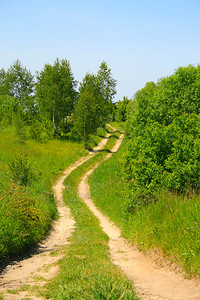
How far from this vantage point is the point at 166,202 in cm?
1063

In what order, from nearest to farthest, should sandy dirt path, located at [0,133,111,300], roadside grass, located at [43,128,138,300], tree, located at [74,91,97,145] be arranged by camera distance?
roadside grass, located at [43,128,138,300] < sandy dirt path, located at [0,133,111,300] < tree, located at [74,91,97,145]

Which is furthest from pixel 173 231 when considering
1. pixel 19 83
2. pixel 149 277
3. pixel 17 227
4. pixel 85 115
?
pixel 19 83

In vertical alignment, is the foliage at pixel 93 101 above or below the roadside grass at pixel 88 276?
above

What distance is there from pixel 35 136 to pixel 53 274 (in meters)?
42.4

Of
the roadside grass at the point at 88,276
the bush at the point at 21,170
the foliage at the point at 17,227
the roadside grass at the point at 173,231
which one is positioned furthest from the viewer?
the bush at the point at 21,170

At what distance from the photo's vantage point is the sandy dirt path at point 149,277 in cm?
517

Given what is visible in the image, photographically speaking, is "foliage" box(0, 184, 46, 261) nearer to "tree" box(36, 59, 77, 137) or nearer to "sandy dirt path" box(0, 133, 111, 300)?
"sandy dirt path" box(0, 133, 111, 300)

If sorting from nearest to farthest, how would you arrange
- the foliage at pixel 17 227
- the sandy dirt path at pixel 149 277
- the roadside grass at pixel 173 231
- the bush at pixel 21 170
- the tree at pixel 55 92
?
1. the sandy dirt path at pixel 149 277
2. the roadside grass at pixel 173 231
3. the foliage at pixel 17 227
4. the bush at pixel 21 170
5. the tree at pixel 55 92

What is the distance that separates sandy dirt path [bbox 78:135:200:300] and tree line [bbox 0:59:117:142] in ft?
117

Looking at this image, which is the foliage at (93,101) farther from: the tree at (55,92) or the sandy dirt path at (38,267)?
the sandy dirt path at (38,267)

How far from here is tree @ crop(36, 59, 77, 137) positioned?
168 feet

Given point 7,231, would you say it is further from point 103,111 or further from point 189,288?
point 103,111

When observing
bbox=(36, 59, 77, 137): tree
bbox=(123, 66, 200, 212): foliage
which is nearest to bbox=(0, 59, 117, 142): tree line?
bbox=(36, 59, 77, 137): tree

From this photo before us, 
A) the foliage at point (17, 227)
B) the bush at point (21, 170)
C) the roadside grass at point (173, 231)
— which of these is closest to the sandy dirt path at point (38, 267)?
the foliage at point (17, 227)
